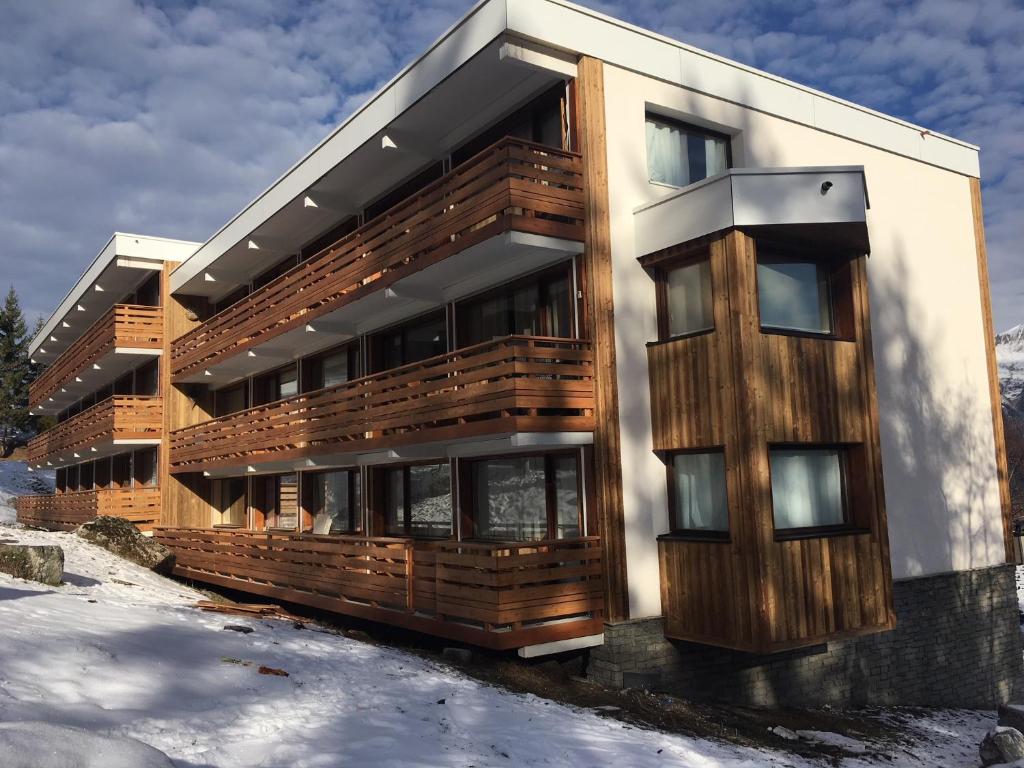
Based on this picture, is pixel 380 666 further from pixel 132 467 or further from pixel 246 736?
pixel 132 467

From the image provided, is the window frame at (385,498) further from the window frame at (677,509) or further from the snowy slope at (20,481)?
the snowy slope at (20,481)

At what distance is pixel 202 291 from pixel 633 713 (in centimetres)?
2214

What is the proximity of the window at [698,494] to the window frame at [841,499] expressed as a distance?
29.5 inches

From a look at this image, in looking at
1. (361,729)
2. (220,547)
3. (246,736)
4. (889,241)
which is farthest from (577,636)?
(220,547)

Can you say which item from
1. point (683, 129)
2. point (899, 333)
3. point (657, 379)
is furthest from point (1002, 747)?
point (683, 129)

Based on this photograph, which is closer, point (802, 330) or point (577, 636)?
point (577, 636)

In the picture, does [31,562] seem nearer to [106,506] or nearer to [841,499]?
[106,506]

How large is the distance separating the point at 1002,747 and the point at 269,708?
949cm

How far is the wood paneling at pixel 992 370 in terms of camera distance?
18938mm

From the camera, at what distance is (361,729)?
893cm

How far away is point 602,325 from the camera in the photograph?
45.3ft

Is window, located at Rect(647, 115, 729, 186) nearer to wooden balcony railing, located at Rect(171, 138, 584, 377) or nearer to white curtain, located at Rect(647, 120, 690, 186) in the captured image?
white curtain, located at Rect(647, 120, 690, 186)

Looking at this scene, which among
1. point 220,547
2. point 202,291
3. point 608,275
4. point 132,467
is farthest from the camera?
point 132,467

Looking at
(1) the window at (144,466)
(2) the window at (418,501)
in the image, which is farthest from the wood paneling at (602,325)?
(1) the window at (144,466)
